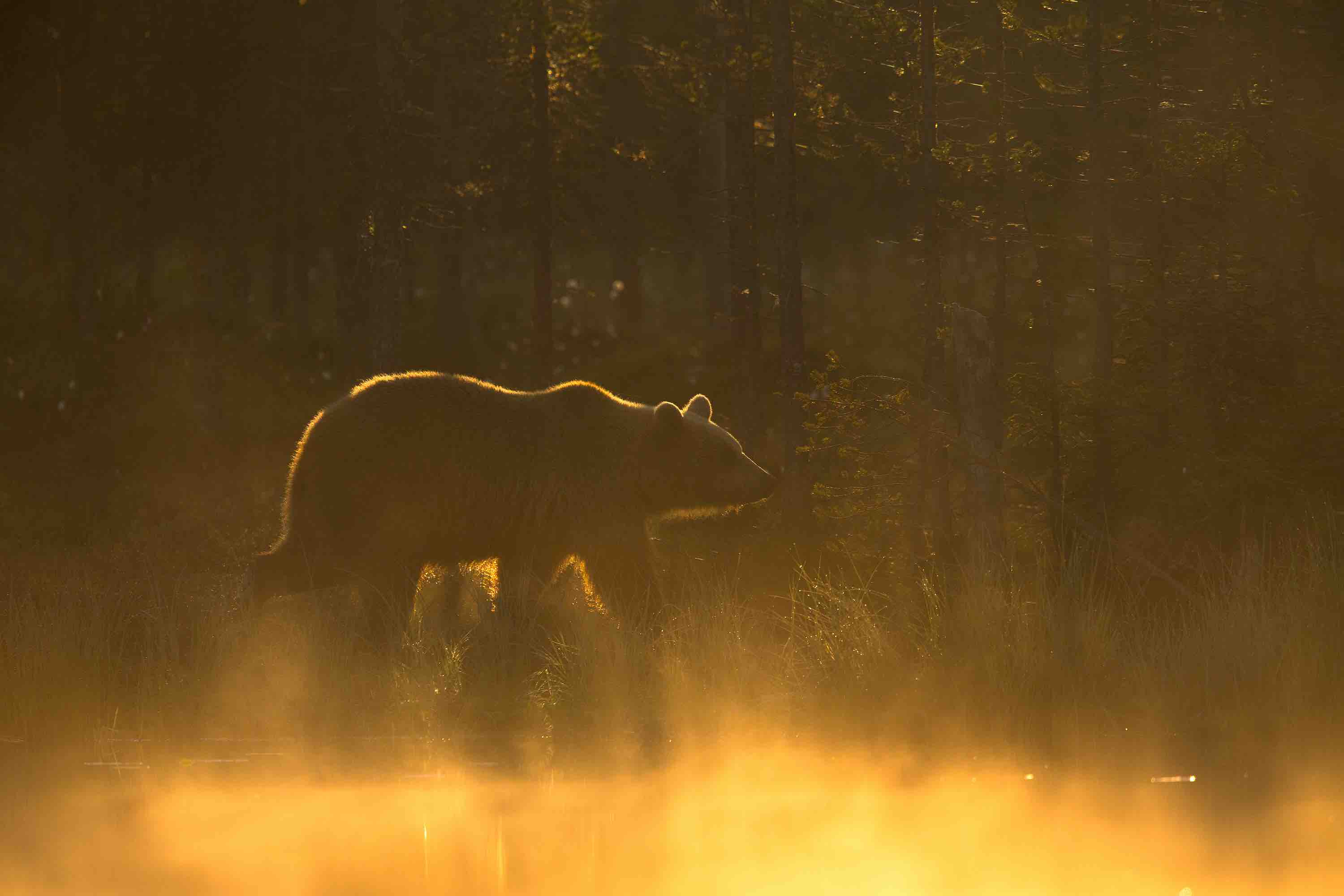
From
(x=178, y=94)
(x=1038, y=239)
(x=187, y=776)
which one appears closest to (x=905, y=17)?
(x=1038, y=239)

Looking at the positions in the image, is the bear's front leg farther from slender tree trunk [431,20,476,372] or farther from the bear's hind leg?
slender tree trunk [431,20,476,372]

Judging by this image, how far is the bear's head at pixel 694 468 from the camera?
11773 mm

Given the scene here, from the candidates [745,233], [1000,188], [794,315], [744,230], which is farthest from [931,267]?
[744,230]

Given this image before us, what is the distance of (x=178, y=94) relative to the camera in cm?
2859

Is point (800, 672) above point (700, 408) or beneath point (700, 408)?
beneath

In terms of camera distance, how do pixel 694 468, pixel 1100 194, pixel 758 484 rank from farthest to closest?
pixel 1100 194 → pixel 758 484 → pixel 694 468

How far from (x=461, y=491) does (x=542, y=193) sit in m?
16.3

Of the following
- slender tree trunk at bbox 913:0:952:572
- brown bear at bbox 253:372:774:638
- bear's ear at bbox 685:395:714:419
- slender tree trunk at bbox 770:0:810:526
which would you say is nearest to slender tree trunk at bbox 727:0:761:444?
slender tree trunk at bbox 770:0:810:526

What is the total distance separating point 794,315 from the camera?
65.3 feet

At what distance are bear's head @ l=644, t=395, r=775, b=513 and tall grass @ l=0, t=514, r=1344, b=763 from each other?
5.80 ft

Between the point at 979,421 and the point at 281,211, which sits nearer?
the point at 979,421

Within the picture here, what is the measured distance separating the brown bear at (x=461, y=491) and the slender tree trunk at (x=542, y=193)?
13.8 metres

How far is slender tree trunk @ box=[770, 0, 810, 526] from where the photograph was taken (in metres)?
18.9

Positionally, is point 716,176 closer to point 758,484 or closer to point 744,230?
point 744,230
